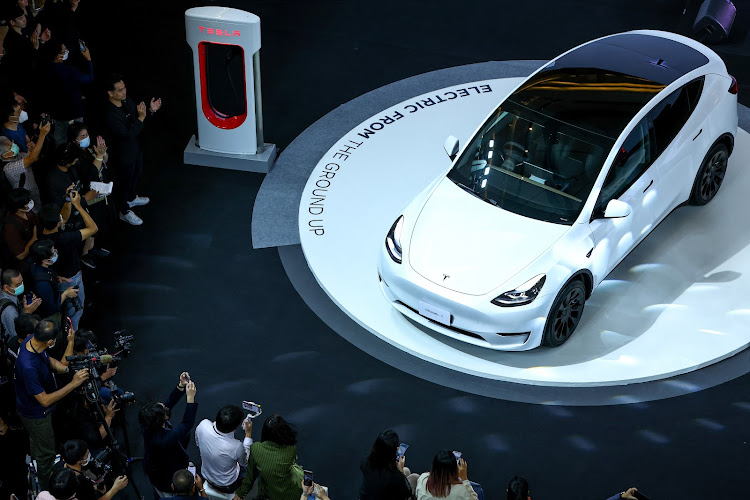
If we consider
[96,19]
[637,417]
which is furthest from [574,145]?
[96,19]

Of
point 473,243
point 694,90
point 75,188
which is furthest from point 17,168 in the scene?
point 694,90

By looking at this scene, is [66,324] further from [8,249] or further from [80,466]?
[80,466]

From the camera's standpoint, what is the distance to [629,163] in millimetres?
7992

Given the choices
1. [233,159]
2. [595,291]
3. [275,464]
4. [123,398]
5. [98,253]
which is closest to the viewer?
[275,464]

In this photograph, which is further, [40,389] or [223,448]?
[40,389]

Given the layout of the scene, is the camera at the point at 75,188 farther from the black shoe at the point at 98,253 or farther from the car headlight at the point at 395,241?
the car headlight at the point at 395,241

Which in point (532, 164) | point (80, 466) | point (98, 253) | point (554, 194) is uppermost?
point (532, 164)

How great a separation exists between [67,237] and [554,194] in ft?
13.3

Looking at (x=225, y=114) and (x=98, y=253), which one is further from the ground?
(x=225, y=114)

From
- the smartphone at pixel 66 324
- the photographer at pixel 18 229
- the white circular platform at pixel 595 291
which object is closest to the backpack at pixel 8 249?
the photographer at pixel 18 229

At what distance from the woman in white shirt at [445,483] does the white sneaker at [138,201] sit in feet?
16.8

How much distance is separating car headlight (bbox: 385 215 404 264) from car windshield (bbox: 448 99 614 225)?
682 millimetres

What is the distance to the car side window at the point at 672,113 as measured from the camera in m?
Answer: 8.25

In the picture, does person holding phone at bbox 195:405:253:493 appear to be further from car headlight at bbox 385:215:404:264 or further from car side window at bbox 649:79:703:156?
car side window at bbox 649:79:703:156
